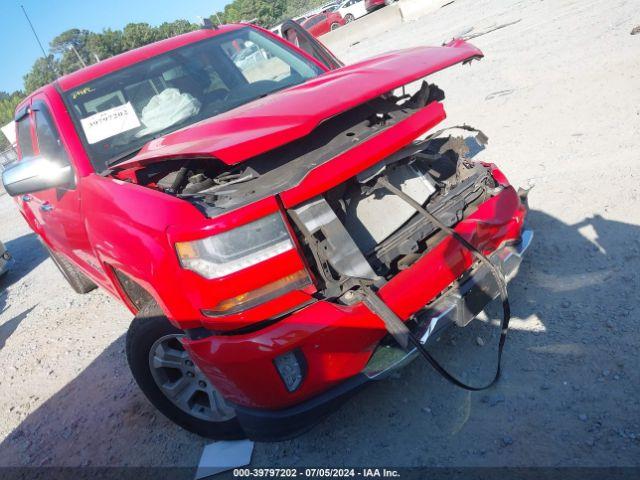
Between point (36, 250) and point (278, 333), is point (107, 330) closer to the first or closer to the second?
point (278, 333)

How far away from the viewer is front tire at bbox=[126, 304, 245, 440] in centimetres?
245

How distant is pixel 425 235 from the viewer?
2.31m

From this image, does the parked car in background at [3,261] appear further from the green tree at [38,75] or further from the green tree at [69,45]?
the green tree at [69,45]

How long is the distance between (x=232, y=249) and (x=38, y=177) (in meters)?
1.65

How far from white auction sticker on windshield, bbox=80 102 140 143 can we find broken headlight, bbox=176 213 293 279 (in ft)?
4.99

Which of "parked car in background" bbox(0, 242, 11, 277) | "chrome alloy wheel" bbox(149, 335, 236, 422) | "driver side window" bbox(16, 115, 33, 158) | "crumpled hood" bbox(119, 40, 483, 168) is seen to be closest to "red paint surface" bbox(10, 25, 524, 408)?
"crumpled hood" bbox(119, 40, 483, 168)

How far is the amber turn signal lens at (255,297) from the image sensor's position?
1.93 m

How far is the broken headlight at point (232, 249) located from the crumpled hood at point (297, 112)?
0.90 feet

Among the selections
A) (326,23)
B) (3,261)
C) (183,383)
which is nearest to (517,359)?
(183,383)

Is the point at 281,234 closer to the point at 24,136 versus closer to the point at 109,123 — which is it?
the point at 109,123

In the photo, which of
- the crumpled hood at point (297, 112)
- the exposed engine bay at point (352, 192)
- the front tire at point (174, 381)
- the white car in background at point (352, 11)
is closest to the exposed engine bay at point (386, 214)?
the exposed engine bay at point (352, 192)

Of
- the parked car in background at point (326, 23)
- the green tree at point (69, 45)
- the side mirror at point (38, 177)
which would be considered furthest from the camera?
the green tree at point (69, 45)

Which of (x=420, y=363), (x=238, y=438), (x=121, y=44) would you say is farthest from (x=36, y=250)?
(x=121, y=44)

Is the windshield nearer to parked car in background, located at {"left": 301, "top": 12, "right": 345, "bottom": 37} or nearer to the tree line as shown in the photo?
parked car in background, located at {"left": 301, "top": 12, "right": 345, "bottom": 37}
